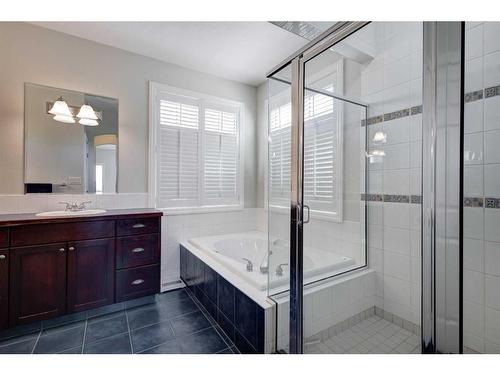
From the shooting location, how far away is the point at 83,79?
92.3 inches

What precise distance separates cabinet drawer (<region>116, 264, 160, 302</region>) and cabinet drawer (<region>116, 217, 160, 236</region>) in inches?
13.0

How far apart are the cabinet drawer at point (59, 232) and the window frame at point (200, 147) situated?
2.12 feet

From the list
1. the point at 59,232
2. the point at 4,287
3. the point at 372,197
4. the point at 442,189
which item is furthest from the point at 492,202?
the point at 4,287

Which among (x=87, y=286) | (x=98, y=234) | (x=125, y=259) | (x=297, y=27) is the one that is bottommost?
(x=87, y=286)

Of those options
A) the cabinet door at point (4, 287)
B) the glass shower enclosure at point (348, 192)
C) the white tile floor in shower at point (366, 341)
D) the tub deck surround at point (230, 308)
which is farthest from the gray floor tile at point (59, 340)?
the white tile floor in shower at point (366, 341)

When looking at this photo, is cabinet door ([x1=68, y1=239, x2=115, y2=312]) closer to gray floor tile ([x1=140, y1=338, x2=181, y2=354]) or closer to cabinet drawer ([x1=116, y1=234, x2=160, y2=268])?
cabinet drawer ([x1=116, y1=234, x2=160, y2=268])

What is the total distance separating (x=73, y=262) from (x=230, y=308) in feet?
4.24

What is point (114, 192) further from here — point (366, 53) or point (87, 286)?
point (366, 53)

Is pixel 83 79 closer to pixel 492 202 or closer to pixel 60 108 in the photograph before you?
pixel 60 108

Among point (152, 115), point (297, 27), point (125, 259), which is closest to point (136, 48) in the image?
point (152, 115)

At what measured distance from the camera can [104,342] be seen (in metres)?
1.75

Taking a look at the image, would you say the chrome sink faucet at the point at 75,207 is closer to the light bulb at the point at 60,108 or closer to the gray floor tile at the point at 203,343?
the light bulb at the point at 60,108

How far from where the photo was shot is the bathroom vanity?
5.63 ft
